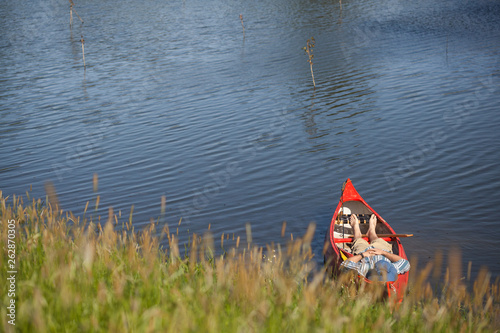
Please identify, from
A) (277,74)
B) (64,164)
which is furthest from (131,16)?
(64,164)

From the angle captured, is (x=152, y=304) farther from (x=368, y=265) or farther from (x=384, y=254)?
(x=384, y=254)

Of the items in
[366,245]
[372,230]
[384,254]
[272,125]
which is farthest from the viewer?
[272,125]

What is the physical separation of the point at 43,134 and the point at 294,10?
97.0 feet

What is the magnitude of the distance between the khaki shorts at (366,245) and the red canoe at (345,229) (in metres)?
0.16

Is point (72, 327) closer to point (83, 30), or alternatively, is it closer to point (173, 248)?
point (173, 248)

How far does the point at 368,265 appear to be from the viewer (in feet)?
29.7

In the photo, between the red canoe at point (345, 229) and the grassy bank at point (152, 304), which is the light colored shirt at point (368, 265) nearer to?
the red canoe at point (345, 229)

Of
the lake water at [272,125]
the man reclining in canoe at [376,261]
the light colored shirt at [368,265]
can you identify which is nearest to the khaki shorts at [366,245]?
the man reclining in canoe at [376,261]

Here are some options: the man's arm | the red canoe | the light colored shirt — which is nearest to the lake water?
the red canoe

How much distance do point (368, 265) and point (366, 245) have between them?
4.83 ft

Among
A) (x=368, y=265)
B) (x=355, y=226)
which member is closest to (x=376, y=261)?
(x=368, y=265)

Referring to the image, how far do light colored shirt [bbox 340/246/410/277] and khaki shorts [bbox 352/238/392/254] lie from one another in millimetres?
682

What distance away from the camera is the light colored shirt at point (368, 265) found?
8.83 metres

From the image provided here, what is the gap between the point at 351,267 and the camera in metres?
8.93
